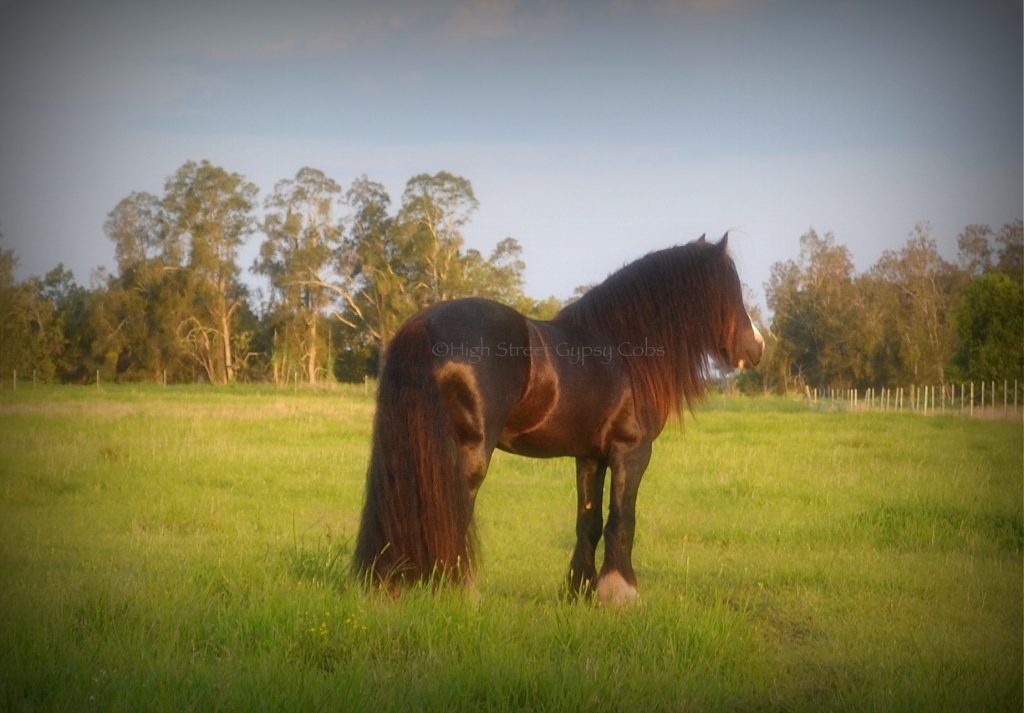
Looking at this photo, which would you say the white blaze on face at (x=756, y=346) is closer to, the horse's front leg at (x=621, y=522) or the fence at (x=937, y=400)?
the horse's front leg at (x=621, y=522)

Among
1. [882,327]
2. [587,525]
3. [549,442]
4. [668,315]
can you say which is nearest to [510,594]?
[587,525]

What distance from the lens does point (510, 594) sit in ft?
17.2

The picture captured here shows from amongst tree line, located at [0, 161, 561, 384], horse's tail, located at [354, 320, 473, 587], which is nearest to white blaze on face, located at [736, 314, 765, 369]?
horse's tail, located at [354, 320, 473, 587]

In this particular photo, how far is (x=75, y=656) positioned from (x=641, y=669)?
2.28 metres

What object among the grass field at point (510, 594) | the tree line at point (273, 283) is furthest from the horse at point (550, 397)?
the tree line at point (273, 283)

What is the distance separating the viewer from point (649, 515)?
27.9 ft

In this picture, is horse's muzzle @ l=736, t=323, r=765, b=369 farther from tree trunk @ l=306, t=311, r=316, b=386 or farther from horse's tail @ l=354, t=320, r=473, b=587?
tree trunk @ l=306, t=311, r=316, b=386

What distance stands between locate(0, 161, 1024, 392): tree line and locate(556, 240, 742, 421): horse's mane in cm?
1044

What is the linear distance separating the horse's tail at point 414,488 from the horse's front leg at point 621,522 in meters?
1.05

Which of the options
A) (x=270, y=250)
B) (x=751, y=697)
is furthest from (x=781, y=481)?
(x=270, y=250)

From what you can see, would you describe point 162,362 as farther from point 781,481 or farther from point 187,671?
point 187,671

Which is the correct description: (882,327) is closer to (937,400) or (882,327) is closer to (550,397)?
(937,400)

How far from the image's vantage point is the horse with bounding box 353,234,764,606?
165 inches

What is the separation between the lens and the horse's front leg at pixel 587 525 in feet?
17.1
